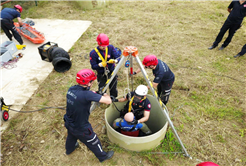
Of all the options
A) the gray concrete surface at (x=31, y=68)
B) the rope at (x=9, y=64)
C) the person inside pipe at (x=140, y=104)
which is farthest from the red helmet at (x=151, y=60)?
the rope at (x=9, y=64)

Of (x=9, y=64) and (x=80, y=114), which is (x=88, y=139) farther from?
(x=9, y=64)

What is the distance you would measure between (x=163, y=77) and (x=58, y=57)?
3.82 metres

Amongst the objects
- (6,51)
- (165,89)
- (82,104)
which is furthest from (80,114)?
(6,51)

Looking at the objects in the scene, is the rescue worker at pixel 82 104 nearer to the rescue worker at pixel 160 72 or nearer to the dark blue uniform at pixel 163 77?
the rescue worker at pixel 160 72

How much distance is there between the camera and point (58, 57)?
5656mm

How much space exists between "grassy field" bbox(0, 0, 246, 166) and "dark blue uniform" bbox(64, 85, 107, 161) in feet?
2.48

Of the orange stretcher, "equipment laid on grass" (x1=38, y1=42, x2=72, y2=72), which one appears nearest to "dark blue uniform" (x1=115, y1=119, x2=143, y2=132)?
"equipment laid on grass" (x1=38, y1=42, x2=72, y2=72)

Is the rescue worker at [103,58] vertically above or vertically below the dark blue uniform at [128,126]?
above

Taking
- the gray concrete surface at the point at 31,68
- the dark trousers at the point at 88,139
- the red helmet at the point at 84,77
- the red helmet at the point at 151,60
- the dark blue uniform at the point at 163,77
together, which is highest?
the red helmet at the point at 84,77

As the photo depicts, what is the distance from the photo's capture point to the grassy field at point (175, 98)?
349 centimetres

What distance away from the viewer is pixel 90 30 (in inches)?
326

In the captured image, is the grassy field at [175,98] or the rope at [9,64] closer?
the grassy field at [175,98]

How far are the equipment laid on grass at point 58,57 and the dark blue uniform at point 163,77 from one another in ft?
11.5

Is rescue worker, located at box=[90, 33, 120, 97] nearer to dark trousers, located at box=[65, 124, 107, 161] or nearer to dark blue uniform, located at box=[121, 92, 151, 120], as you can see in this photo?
dark blue uniform, located at box=[121, 92, 151, 120]
